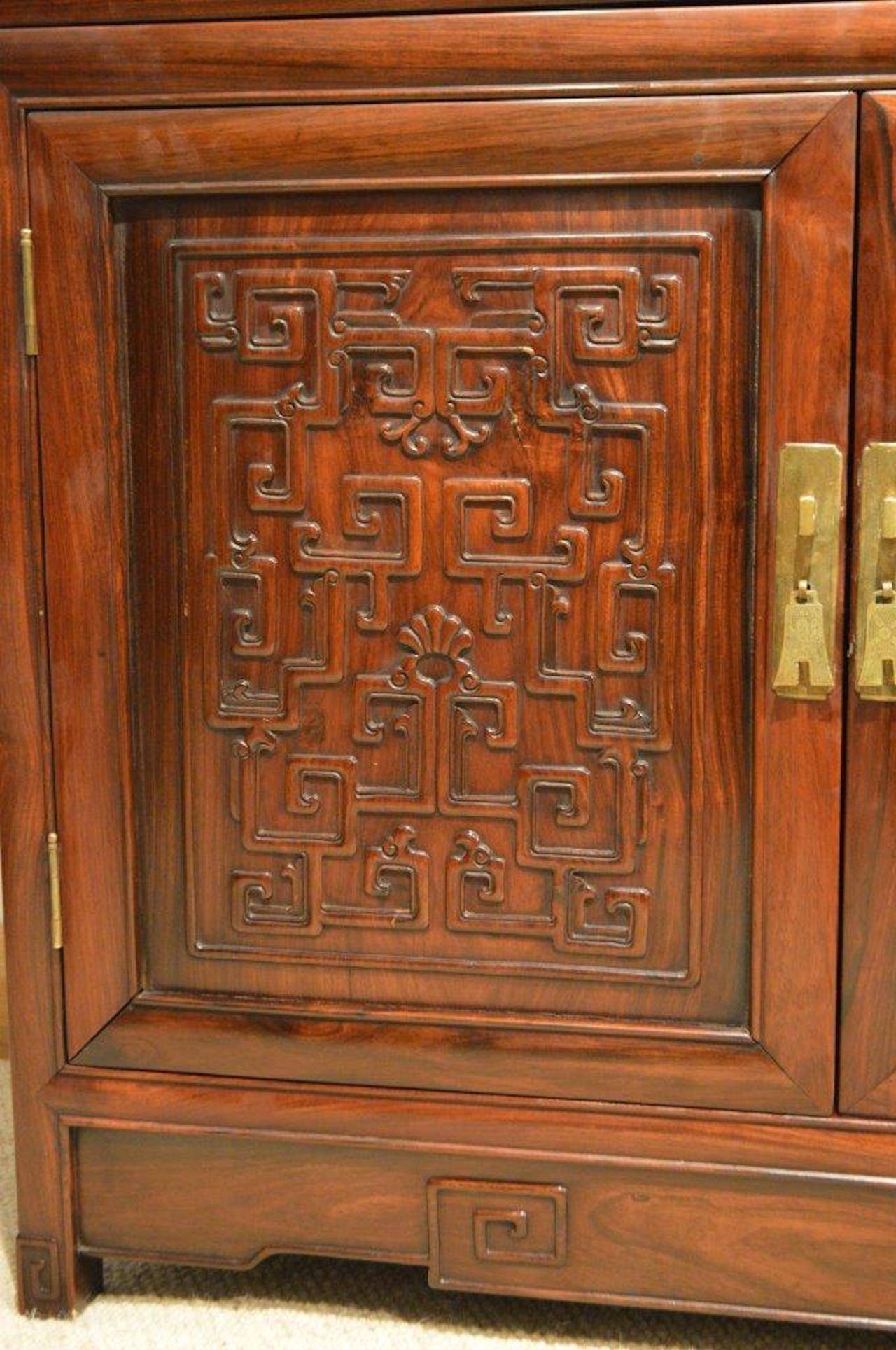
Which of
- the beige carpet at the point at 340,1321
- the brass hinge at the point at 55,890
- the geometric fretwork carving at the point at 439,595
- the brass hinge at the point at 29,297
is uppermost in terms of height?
the brass hinge at the point at 29,297

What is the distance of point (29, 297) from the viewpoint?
1.13 metres

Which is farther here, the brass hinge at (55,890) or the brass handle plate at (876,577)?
the brass hinge at (55,890)

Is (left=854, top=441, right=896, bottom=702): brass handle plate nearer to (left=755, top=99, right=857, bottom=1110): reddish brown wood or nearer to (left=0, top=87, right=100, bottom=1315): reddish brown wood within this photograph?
(left=755, top=99, right=857, bottom=1110): reddish brown wood

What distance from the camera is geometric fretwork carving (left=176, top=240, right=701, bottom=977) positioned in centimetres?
110

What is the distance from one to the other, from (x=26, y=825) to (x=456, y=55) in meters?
0.65

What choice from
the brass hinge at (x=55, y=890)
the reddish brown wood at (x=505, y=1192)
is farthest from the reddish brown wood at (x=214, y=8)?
the reddish brown wood at (x=505, y=1192)

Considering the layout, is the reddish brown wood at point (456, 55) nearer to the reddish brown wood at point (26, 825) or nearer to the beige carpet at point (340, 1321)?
the reddish brown wood at point (26, 825)

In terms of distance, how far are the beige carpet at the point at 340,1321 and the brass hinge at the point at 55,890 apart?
0.32 metres

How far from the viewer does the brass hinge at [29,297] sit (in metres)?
1.13

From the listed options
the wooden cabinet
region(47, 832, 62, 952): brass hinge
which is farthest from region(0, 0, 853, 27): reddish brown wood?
region(47, 832, 62, 952): brass hinge

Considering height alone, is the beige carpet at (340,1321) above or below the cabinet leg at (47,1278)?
below

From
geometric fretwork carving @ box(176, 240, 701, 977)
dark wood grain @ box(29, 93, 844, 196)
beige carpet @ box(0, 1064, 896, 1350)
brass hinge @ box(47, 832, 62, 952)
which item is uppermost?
dark wood grain @ box(29, 93, 844, 196)

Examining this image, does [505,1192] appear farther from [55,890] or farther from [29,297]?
[29,297]

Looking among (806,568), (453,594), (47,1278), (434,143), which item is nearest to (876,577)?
(806,568)
